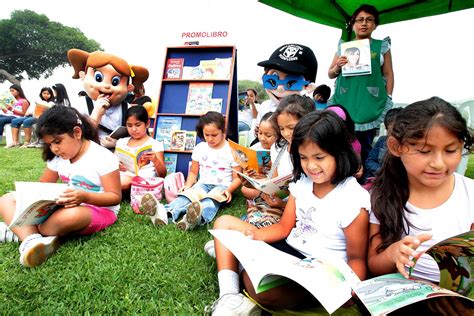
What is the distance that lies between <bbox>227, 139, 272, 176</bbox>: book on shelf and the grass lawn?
1.69 ft

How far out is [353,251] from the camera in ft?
4.20

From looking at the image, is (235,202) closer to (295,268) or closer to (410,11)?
(295,268)

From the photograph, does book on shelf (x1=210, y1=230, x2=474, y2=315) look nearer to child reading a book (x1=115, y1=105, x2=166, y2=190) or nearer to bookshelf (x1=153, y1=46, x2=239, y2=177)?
child reading a book (x1=115, y1=105, x2=166, y2=190)

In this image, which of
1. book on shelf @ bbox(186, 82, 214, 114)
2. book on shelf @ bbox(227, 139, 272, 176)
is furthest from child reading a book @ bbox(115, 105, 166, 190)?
book on shelf @ bbox(227, 139, 272, 176)

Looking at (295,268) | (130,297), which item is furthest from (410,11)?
(130,297)

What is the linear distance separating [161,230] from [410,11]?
3.65m

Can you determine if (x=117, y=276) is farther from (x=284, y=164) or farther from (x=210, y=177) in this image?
(x=210, y=177)

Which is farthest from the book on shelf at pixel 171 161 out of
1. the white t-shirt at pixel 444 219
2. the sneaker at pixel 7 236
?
the white t-shirt at pixel 444 219

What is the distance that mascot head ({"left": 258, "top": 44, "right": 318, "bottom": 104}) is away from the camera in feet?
8.93

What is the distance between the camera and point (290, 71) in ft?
8.93

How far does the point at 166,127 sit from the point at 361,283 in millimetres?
3040

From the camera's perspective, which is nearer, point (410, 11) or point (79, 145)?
point (79, 145)

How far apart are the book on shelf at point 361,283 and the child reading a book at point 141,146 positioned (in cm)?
197

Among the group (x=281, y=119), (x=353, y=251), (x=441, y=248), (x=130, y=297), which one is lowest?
(x=130, y=297)
